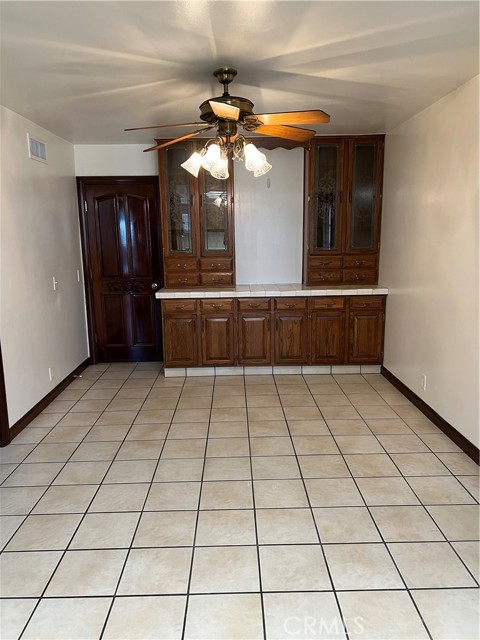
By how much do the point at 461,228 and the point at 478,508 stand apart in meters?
1.81

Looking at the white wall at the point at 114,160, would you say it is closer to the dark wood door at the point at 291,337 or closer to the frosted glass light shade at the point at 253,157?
the dark wood door at the point at 291,337

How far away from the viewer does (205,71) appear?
2.64 metres

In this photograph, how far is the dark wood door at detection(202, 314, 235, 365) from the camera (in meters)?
4.57

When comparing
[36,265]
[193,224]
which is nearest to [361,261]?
[193,224]

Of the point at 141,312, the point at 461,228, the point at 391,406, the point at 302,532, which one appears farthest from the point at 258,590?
the point at 141,312

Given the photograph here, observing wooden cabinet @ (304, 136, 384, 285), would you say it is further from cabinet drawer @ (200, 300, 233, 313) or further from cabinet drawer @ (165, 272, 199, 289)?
cabinet drawer @ (165, 272, 199, 289)

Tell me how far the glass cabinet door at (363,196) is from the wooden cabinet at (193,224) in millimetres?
1319

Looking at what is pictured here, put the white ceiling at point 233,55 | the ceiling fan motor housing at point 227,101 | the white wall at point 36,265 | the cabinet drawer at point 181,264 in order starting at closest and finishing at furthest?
the white ceiling at point 233,55, the ceiling fan motor housing at point 227,101, the white wall at point 36,265, the cabinet drawer at point 181,264

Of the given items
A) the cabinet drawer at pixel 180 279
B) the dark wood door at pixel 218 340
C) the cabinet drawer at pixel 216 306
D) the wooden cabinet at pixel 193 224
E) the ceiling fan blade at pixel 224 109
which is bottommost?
the dark wood door at pixel 218 340

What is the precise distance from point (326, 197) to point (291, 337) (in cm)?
155

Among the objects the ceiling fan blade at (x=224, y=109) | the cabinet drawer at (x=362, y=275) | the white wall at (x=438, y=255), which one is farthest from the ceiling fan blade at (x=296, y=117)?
the cabinet drawer at (x=362, y=275)

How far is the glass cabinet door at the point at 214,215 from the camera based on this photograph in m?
4.57

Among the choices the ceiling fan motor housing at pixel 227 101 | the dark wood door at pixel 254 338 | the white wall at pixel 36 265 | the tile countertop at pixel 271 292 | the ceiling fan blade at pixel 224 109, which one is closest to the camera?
the ceiling fan blade at pixel 224 109

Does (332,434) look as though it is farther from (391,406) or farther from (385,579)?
(385,579)
